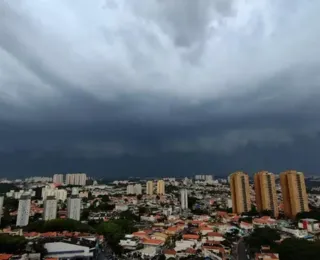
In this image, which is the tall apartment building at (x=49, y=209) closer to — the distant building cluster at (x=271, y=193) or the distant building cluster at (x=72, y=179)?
the distant building cluster at (x=271, y=193)

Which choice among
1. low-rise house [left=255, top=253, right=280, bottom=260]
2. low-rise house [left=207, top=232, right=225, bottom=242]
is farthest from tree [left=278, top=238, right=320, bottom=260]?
low-rise house [left=207, top=232, right=225, bottom=242]

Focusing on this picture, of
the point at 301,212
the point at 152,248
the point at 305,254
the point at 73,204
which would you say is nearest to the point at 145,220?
the point at 73,204

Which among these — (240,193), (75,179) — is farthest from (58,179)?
(240,193)

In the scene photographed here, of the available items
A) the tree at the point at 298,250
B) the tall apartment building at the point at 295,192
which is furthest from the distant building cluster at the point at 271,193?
the tree at the point at 298,250

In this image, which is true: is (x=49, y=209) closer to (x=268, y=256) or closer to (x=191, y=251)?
(x=191, y=251)

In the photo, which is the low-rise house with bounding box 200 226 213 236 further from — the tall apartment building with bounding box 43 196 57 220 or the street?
the tall apartment building with bounding box 43 196 57 220

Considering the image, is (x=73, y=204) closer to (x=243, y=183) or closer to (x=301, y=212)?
(x=243, y=183)
